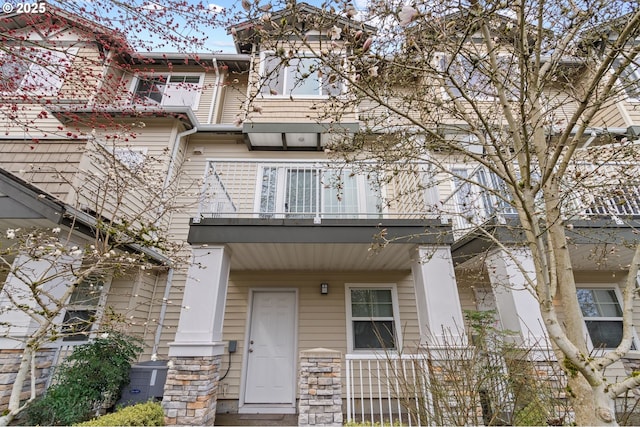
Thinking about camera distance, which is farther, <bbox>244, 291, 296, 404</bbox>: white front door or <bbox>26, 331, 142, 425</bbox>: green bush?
<bbox>244, 291, 296, 404</bbox>: white front door

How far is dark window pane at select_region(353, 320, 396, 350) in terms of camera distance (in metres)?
5.72

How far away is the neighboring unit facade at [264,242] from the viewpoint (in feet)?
12.8

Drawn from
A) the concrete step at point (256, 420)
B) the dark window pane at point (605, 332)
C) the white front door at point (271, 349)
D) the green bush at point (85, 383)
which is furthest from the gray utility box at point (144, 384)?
the dark window pane at point (605, 332)

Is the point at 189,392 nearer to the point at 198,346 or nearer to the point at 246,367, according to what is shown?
the point at 198,346

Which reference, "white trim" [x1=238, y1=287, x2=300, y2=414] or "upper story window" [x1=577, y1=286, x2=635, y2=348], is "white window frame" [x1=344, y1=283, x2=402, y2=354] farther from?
"upper story window" [x1=577, y1=286, x2=635, y2=348]

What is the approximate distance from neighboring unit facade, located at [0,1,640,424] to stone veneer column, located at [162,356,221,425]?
19 mm

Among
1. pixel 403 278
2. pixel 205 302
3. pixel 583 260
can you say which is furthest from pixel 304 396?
pixel 583 260

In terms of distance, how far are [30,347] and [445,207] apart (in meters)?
6.15

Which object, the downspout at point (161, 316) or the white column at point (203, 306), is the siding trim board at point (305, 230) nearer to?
the white column at point (203, 306)

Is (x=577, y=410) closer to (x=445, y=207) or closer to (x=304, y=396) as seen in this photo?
(x=304, y=396)

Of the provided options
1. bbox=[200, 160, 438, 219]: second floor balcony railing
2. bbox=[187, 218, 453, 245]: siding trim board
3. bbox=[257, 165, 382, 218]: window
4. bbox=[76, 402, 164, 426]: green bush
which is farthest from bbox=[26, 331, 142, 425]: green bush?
bbox=[257, 165, 382, 218]: window

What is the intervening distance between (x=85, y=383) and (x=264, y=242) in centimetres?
305

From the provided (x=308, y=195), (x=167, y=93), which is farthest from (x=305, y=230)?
(x=167, y=93)

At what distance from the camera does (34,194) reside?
3756mm
